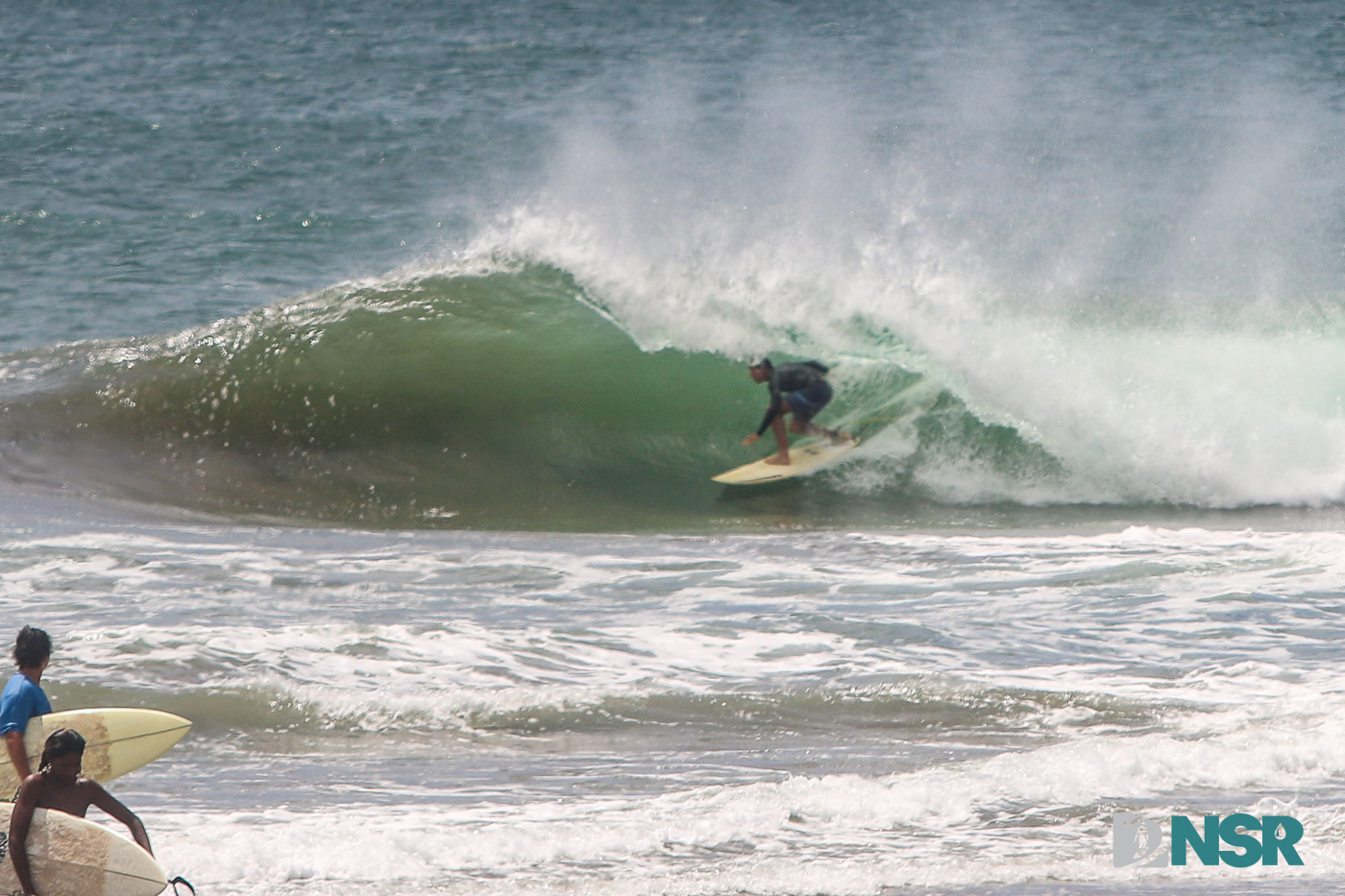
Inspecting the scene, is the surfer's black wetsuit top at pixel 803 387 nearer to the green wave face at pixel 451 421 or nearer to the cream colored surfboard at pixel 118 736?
the green wave face at pixel 451 421

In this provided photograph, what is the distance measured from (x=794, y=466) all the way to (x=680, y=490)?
0.89 metres

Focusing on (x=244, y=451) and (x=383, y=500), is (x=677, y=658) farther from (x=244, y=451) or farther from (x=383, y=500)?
(x=244, y=451)

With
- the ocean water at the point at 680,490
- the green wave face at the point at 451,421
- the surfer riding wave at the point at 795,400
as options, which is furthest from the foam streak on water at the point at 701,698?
the surfer riding wave at the point at 795,400

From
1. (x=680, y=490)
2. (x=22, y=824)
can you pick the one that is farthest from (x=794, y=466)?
(x=22, y=824)

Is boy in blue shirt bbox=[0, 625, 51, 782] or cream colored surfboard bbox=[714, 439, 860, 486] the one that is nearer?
boy in blue shirt bbox=[0, 625, 51, 782]

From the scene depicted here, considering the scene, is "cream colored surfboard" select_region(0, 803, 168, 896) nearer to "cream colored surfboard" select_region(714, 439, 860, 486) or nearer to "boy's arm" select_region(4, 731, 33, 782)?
"boy's arm" select_region(4, 731, 33, 782)

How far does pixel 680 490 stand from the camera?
10.5 metres

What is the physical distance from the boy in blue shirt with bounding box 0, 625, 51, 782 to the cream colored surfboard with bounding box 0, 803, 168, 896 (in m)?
0.16

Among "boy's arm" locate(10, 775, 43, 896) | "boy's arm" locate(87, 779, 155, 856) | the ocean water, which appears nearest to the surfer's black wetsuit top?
the ocean water

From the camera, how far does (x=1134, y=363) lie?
11.5m

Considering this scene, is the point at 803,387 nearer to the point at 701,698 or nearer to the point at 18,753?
the point at 701,698

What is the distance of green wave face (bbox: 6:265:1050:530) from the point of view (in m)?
10.1

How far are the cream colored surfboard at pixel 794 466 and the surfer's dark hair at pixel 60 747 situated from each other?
22.5 feet

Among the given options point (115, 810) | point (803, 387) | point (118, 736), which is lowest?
point (115, 810)
